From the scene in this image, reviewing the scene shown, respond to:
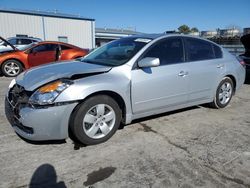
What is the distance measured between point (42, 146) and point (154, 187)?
1.66 m

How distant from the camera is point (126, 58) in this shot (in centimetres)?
373

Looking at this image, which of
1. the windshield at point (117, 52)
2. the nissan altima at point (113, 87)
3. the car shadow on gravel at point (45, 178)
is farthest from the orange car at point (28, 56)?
the car shadow on gravel at point (45, 178)

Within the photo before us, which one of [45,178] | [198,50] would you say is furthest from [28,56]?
[45,178]

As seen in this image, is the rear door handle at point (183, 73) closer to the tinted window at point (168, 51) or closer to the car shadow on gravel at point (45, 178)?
the tinted window at point (168, 51)

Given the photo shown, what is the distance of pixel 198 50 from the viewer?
4.54 m

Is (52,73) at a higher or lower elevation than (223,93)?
higher

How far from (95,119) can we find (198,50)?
2443 mm

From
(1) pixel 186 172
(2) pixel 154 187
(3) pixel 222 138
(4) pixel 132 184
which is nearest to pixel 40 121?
(4) pixel 132 184

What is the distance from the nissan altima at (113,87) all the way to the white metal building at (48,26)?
80.6ft

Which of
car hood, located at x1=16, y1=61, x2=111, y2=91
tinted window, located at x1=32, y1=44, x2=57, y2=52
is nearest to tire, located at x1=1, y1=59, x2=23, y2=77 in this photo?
tinted window, located at x1=32, y1=44, x2=57, y2=52

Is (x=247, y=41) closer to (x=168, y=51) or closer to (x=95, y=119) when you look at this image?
(x=168, y=51)

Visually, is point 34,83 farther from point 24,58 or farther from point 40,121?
point 24,58

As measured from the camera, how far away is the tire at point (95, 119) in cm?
314

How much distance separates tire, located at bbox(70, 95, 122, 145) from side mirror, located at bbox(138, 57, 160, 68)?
69cm
